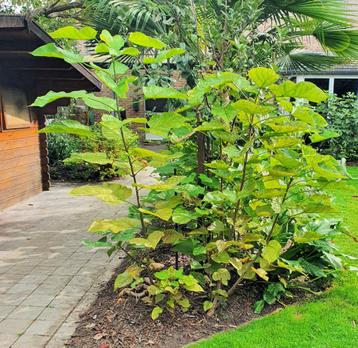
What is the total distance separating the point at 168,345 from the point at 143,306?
1.49 feet

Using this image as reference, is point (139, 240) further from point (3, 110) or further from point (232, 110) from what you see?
point (3, 110)

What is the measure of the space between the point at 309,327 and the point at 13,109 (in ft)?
19.8

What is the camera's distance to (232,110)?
2.52 meters

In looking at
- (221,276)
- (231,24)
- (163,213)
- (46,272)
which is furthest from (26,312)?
(231,24)

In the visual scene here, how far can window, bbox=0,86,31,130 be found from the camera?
6.61 m

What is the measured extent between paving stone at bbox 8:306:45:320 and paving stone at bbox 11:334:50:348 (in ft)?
0.93

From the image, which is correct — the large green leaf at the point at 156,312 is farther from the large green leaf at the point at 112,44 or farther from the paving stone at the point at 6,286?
the large green leaf at the point at 112,44

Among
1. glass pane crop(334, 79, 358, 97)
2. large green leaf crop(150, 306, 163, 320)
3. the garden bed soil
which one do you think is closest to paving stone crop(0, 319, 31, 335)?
the garden bed soil

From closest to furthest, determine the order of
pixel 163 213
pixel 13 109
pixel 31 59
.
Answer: pixel 163 213 < pixel 31 59 < pixel 13 109

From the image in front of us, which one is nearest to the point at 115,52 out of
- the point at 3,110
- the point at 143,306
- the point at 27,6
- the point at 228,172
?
the point at 228,172

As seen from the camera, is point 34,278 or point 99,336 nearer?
point 99,336

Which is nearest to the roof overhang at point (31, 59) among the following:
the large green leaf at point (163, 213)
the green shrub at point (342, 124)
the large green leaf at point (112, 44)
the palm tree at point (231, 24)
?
the palm tree at point (231, 24)

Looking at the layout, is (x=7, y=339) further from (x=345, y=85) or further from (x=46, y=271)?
(x=345, y=85)

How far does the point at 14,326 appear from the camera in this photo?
2932 millimetres
